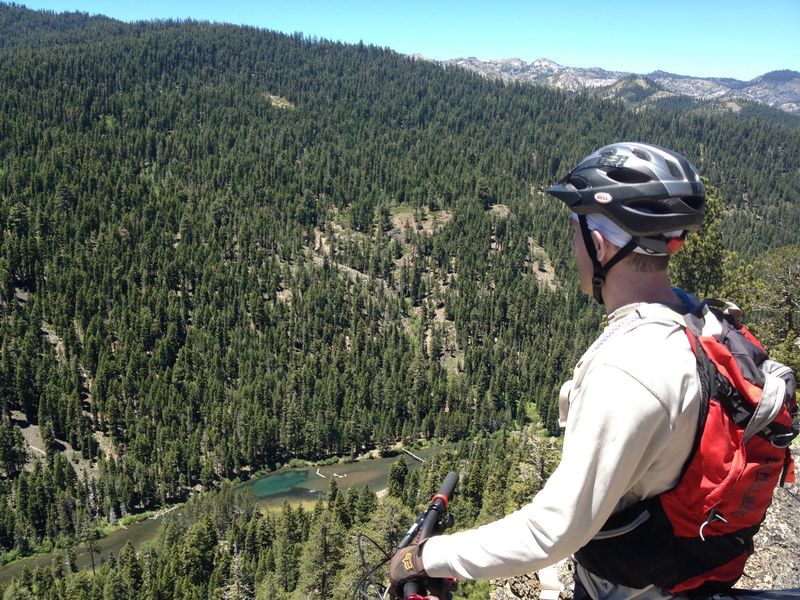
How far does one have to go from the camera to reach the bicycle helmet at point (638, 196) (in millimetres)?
4129

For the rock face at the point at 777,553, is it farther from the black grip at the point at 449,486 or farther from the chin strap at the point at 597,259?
the chin strap at the point at 597,259

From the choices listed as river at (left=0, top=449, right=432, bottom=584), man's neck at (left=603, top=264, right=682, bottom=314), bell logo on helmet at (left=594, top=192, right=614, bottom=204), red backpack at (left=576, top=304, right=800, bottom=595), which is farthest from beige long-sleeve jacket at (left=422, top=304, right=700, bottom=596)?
river at (left=0, top=449, right=432, bottom=584)

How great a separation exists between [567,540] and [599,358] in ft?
3.56

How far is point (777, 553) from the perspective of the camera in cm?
973

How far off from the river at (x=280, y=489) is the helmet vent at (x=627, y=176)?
4201 inches

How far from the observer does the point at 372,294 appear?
19725 cm

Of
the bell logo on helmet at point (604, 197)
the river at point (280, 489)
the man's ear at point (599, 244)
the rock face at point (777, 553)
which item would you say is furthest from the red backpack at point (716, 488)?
the river at point (280, 489)

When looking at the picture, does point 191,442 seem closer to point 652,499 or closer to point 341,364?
point 341,364

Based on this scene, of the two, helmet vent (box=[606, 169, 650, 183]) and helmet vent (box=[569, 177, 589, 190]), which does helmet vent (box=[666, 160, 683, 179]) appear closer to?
helmet vent (box=[606, 169, 650, 183])

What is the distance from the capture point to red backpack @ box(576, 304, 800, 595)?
Answer: 11.4 feet

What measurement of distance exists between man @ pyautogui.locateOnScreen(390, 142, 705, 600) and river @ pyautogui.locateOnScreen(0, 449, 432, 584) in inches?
4191

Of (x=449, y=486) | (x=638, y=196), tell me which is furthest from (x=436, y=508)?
(x=638, y=196)

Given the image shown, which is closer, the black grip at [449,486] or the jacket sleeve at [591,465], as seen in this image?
the jacket sleeve at [591,465]

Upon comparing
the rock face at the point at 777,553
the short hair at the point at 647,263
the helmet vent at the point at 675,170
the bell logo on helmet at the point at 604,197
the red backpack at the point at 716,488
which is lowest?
the rock face at the point at 777,553
